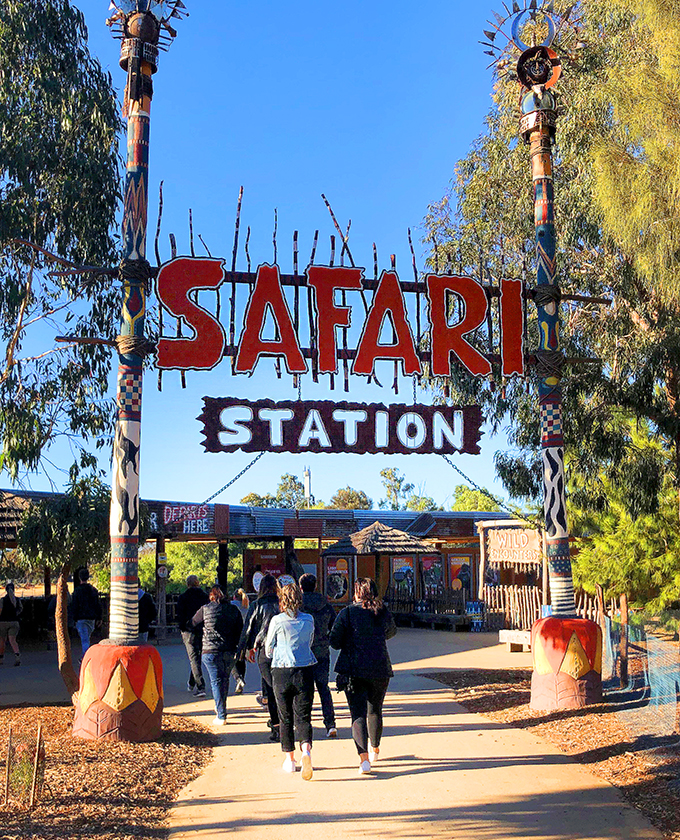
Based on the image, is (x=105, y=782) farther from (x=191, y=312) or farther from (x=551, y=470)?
(x=551, y=470)

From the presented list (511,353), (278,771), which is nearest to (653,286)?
(511,353)

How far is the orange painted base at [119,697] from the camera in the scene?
8.95 metres

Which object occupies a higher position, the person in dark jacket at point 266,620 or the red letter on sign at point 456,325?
the red letter on sign at point 456,325

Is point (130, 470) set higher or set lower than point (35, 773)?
higher

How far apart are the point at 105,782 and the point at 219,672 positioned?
2589 mm

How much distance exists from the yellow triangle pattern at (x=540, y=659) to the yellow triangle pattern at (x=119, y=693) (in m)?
5.09

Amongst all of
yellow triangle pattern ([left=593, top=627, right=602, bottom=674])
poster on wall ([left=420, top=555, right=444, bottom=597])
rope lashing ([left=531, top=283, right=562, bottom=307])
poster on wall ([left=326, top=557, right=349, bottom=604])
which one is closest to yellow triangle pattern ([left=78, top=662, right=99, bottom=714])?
yellow triangle pattern ([left=593, top=627, right=602, bottom=674])

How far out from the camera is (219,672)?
32.1 feet

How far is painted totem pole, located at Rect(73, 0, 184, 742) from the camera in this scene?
903cm

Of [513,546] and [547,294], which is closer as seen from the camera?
[547,294]

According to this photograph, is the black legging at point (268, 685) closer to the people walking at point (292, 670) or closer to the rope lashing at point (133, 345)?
A: the people walking at point (292, 670)

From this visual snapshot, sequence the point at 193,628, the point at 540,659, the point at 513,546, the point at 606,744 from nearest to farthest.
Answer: the point at 606,744, the point at 540,659, the point at 193,628, the point at 513,546

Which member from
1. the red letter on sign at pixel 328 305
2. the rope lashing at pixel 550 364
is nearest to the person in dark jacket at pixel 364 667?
the red letter on sign at pixel 328 305

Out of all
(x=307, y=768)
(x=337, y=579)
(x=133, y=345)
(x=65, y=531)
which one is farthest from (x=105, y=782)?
(x=337, y=579)
